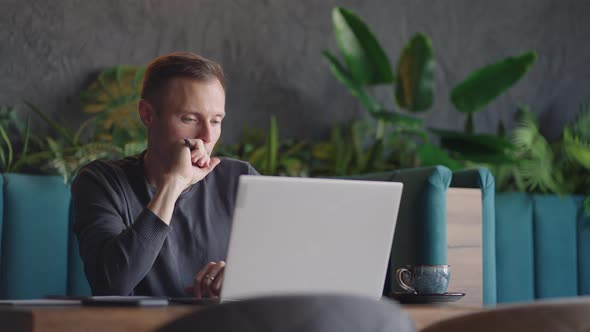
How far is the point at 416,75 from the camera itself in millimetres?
4188

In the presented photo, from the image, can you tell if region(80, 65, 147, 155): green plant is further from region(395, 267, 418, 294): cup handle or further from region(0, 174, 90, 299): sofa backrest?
region(395, 267, 418, 294): cup handle

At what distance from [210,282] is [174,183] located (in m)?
0.39

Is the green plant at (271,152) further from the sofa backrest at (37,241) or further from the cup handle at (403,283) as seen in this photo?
the cup handle at (403,283)

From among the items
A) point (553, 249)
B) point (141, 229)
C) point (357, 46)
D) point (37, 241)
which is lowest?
point (553, 249)

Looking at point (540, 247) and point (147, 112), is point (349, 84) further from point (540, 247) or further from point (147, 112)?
point (147, 112)

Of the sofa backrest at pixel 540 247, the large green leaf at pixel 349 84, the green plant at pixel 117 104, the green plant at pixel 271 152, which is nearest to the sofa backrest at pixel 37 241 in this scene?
the green plant at pixel 117 104

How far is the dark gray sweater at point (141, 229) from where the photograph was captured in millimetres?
1981

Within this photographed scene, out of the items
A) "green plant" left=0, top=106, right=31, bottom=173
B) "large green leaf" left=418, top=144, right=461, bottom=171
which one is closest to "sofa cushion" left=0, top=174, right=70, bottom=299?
"green plant" left=0, top=106, right=31, bottom=173

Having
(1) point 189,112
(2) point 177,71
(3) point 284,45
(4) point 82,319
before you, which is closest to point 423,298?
(4) point 82,319

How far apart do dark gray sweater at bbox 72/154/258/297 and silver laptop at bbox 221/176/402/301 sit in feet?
1.97

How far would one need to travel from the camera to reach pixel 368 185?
149 cm

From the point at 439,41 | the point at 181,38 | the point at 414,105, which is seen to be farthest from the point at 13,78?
the point at 439,41

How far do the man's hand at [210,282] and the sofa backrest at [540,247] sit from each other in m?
2.49

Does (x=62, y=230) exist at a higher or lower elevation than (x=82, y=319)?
lower
